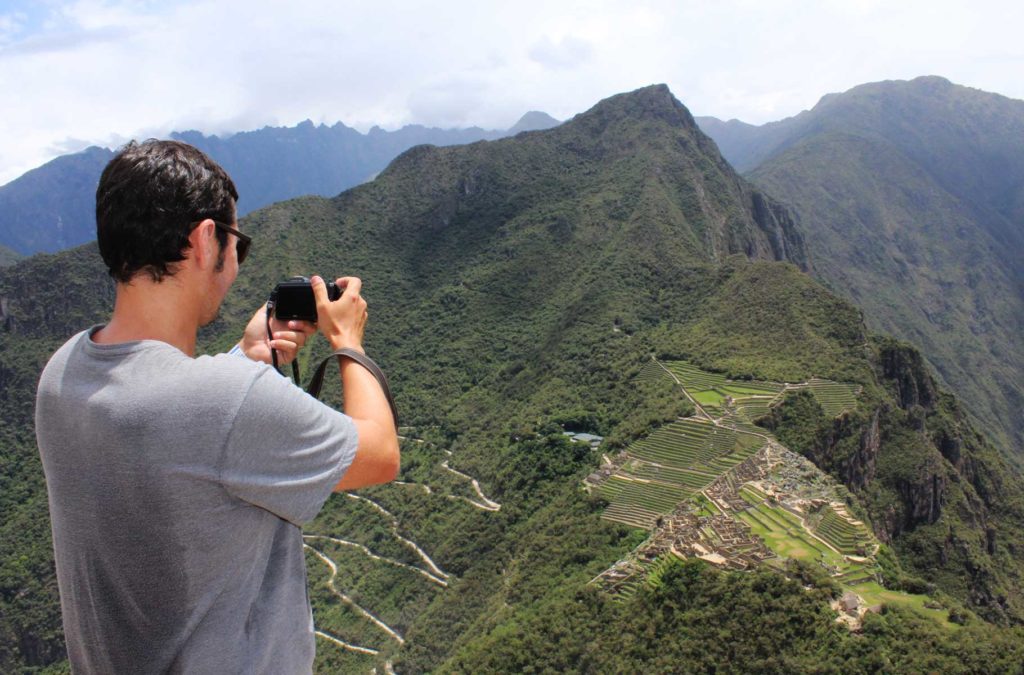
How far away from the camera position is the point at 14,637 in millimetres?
42156

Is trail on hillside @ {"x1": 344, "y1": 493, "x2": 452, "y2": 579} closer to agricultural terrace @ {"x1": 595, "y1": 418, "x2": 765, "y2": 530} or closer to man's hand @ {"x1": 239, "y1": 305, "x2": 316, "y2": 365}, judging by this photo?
agricultural terrace @ {"x1": 595, "y1": 418, "x2": 765, "y2": 530}

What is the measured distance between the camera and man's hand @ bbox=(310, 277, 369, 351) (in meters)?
2.81

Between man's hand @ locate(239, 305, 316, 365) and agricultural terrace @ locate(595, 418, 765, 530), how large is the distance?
25.0 meters

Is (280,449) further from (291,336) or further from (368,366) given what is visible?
(291,336)

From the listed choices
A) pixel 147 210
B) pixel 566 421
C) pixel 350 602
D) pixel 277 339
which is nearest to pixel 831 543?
pixel 566 421

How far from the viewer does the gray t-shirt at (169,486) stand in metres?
2.09

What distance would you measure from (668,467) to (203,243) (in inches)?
1215

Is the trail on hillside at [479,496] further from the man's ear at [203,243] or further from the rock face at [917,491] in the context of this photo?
the man's ear at [203,243]

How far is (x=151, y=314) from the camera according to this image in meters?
2.36

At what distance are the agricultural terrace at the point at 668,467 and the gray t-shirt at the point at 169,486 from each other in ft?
84.1

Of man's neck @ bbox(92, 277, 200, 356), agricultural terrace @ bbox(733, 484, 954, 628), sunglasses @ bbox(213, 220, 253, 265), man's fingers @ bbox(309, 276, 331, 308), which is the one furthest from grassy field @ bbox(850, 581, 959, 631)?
man's neck @ bbox(92, 277, 200, 356)

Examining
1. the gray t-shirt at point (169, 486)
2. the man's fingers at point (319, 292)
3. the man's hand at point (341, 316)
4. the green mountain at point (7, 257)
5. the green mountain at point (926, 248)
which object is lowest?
the green mountain at point (926, 248)

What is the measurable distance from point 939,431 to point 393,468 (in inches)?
2168

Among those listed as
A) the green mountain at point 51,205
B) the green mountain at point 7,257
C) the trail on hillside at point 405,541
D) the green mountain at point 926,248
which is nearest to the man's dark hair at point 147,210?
the trail on hillside at point 405,541
